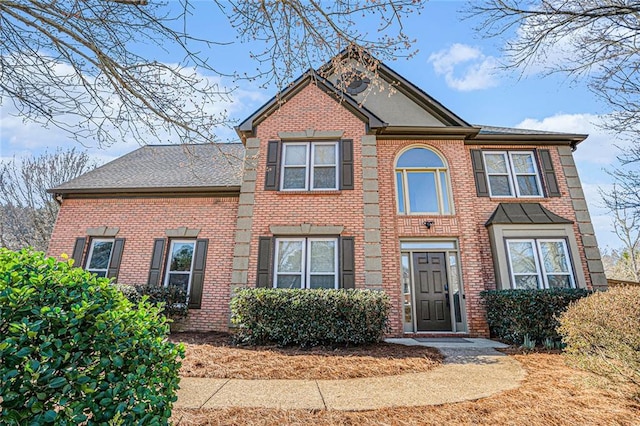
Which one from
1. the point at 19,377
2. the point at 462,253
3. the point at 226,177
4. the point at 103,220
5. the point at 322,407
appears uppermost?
the point at 226,177

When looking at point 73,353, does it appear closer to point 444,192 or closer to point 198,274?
point 198,274

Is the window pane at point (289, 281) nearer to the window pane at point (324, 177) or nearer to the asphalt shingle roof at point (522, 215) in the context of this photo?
the window pane at point (324, 177)

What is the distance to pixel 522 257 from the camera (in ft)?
28.3

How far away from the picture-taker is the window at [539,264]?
8.38 meters

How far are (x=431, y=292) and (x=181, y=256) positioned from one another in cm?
732

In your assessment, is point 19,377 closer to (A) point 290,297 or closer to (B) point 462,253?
(A) point 290,297

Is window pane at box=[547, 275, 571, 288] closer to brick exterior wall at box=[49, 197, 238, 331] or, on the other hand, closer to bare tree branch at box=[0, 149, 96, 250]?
brick exterior wall at box=[49, 197, 238, 331]

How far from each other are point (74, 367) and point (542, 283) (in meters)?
9.93

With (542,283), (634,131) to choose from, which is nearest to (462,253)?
(542,283)

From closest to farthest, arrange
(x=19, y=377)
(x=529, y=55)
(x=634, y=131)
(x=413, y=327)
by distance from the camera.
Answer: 1. (x=19, y=377)
2. (x=529, y=55)
3. (x=634, y=131)
4. (x=413, y=327)

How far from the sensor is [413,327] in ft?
27.3

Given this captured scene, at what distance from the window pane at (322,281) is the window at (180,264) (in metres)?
3.60

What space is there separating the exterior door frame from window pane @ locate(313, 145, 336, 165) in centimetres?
317

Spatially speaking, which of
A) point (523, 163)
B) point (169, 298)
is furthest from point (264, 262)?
point (523, 163)
